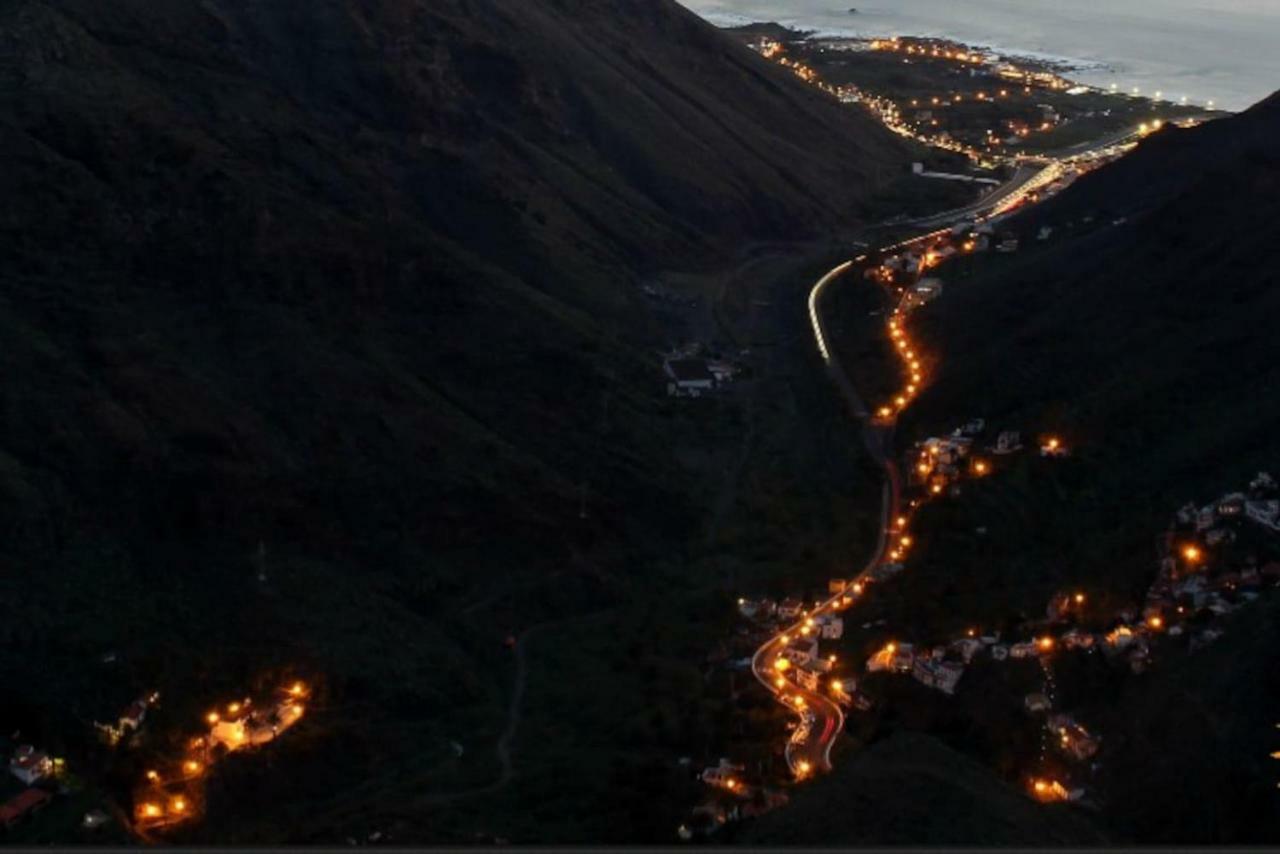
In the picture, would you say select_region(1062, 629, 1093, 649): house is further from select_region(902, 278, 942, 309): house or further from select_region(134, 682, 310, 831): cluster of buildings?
select_region(902, 278, 942, 309): house

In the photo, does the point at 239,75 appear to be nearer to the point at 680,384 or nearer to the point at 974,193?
the point at 680,384

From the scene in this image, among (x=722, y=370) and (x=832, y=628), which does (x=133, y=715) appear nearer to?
(x=832, y=628)

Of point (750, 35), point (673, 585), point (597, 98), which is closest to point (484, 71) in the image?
point (597, 98)

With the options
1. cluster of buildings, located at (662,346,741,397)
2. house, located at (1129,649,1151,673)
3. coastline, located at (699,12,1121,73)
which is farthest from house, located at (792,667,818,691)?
coastline, located at (699,12,1121,73)

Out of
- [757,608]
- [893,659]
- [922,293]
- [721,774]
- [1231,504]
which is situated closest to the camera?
[721,774]

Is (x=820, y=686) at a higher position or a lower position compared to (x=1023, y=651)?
lower

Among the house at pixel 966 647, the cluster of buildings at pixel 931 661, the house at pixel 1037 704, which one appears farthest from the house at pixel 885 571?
the house at pixel 1037 704

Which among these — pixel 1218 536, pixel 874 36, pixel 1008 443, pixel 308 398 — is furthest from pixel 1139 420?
pixel 874 36

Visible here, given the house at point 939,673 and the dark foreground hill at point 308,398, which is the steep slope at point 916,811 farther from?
the house at point 939,673
